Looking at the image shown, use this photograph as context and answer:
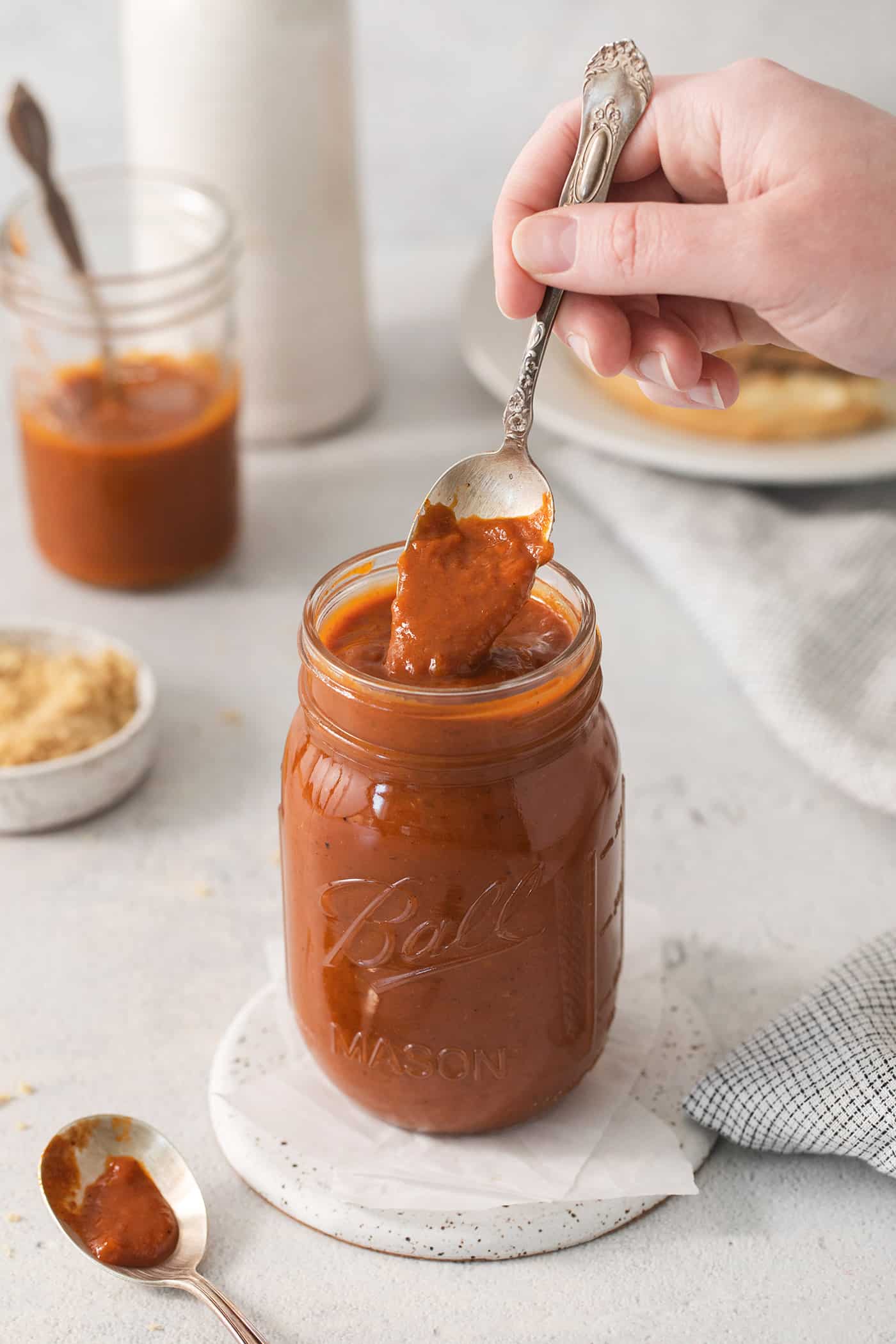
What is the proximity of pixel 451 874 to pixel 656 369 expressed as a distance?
450 millimetres

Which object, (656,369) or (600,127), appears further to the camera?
(656,369)

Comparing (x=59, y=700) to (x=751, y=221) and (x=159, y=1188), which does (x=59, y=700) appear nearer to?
(x=159, y=1188)

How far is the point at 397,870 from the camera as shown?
94cm

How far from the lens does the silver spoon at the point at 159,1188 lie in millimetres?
960

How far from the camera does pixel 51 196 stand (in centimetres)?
162

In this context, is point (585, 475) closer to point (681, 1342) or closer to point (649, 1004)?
point (649, 1004)

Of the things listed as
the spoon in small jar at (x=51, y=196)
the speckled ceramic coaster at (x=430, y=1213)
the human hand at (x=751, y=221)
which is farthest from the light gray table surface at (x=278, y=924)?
the human hand at (x=751, y=221)

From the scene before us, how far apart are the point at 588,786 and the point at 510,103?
200cm

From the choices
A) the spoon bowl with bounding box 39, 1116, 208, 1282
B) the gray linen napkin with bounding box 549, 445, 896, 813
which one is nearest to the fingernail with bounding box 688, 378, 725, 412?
the gray linen napkin with bounding box 549, 445, 896, 813

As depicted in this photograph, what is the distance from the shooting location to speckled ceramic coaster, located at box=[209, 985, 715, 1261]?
1.01 metres

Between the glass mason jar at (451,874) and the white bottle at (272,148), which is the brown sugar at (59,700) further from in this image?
the white bottle at (272,148)

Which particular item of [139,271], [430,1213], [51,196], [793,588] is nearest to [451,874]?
[430,1213]

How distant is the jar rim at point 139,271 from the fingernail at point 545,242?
0.72m

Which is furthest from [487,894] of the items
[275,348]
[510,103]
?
[510,103]
